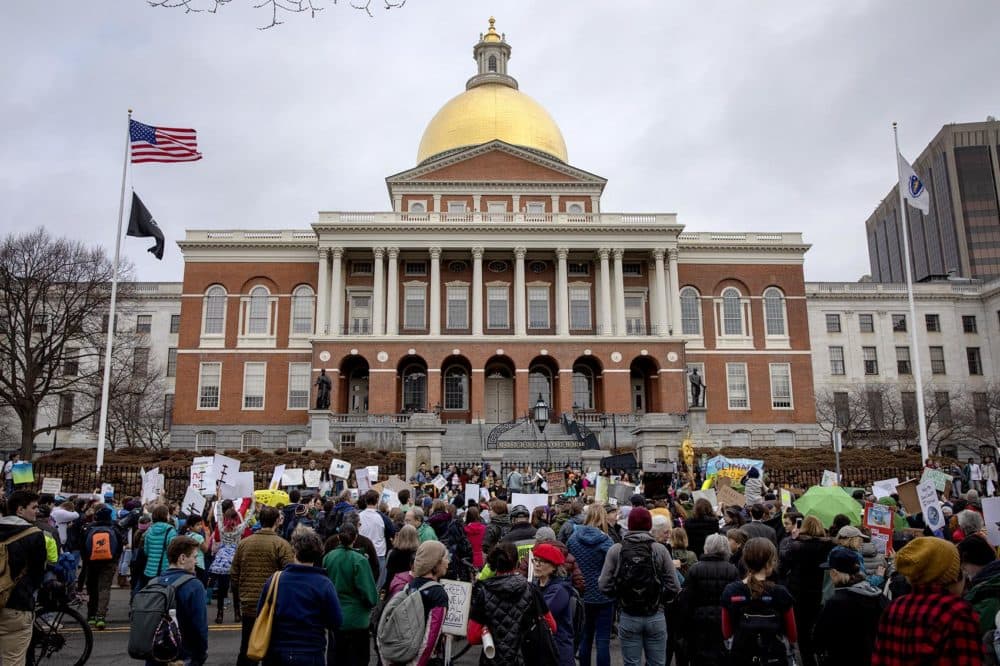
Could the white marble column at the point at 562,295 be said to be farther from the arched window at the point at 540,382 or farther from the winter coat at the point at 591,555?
the winter coat at the point at 591,555

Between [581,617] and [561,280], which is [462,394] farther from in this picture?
[581,617]

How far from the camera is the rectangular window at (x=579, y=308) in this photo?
5516cm

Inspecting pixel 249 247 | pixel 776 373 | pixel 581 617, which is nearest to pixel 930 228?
pixel 776 373

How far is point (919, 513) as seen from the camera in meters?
13.6

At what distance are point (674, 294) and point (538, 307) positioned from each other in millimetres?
9344

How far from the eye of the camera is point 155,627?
22.1 ft

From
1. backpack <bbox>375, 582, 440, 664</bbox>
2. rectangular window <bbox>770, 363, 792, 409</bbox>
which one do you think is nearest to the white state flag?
rectangular window <bbox>770, 363, 792, 409</bbox>

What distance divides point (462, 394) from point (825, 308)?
108 ft

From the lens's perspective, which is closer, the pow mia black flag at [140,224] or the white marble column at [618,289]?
the pow mia black flag at [140,224]

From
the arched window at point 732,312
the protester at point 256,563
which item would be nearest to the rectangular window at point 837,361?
the arched window at point 732,312

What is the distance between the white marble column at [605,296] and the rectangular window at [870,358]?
26291 millimetres

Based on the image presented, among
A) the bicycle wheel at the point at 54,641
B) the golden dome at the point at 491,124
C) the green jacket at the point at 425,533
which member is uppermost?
the golden dome at the point at 491,124

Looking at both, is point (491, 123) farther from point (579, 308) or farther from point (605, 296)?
point (605, 296)

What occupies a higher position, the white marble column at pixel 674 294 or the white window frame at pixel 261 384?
the white marble column at pixel 674 294
